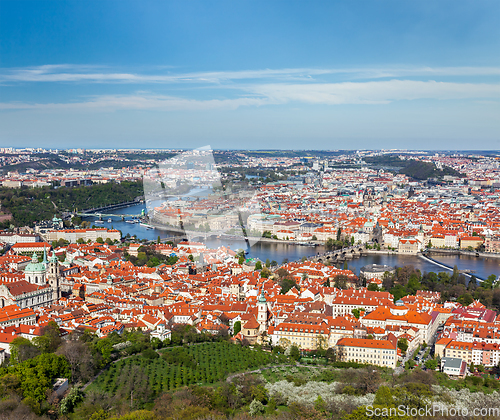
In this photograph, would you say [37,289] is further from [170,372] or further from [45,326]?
[170,372]

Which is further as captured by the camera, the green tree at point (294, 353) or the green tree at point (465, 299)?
the green tree at point (465, 299)

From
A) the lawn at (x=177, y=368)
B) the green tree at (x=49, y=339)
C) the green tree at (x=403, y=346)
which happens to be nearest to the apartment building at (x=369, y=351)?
the green tree at (x=403, y=346)

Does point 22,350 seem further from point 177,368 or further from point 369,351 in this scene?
point 369,351

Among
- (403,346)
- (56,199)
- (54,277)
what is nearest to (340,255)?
(54,277)

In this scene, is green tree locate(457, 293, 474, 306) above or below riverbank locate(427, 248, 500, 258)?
above

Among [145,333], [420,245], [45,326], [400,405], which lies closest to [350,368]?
[400,405]

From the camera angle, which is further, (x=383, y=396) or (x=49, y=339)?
(x=49, y=339)

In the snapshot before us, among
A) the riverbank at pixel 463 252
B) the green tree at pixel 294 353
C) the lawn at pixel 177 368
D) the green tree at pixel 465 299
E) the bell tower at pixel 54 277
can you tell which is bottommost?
the riverbank at pixel 463 252

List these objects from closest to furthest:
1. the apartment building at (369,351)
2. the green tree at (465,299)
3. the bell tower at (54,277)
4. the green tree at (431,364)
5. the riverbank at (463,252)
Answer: the green tree at (431,364)
the apartment building at (369,351)
the bell tower at (54,277)
the green tree at (465,299)
the riverbank at (463,252)

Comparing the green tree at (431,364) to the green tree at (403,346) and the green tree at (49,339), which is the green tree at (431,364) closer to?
the green tree at (403,346)

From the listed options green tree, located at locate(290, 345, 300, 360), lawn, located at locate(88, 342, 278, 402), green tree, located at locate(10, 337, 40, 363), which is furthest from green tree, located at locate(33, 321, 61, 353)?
green tree, located at locate(290, 345, 300, 360)

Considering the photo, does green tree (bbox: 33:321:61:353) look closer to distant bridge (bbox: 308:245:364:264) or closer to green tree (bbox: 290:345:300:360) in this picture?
green tree (bbox: 290:345:300:360)
